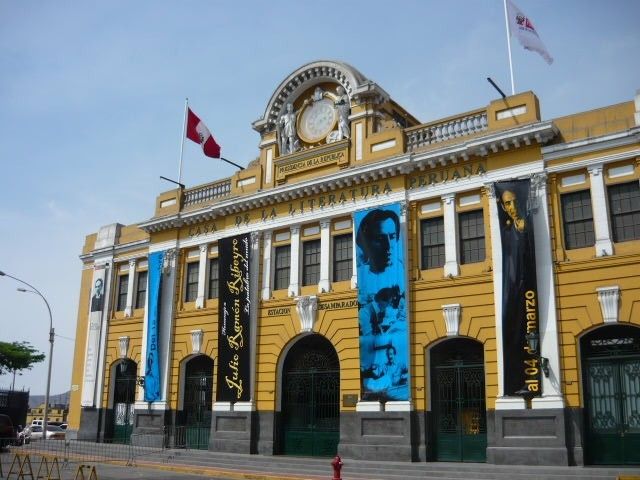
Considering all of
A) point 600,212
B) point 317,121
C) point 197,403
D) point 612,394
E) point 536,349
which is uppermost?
point 317,121

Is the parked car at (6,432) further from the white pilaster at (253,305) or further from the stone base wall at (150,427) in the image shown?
the white pilaster at (253,305)

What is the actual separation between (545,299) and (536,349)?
1.67 metres

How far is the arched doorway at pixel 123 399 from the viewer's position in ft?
103

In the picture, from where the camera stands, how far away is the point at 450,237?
22.5m

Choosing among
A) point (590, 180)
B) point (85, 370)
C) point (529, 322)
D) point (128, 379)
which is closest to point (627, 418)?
point (529, 322)

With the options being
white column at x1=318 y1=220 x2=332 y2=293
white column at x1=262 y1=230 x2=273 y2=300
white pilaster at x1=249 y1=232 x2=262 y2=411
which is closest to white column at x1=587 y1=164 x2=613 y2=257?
white column at x1=318 y1=220 x2=332 y2=293

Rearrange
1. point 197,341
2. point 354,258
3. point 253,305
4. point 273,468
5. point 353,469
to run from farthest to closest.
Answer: point 197,341 < point 253,305 < point 354,258 < point 273,468 < point 353,469

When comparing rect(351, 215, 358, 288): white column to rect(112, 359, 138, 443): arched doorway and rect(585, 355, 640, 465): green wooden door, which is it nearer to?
rect(585, 355, 640, 465): green wooden door

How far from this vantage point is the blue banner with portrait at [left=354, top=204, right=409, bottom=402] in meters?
22.4

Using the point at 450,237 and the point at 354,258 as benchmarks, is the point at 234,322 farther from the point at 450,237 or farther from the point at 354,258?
the point at 450,237

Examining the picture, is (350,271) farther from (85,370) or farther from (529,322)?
(85,370)

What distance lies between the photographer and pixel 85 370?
33.3 m

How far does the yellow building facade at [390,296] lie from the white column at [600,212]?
4cm

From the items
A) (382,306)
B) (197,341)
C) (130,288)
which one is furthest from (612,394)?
(130,288)
